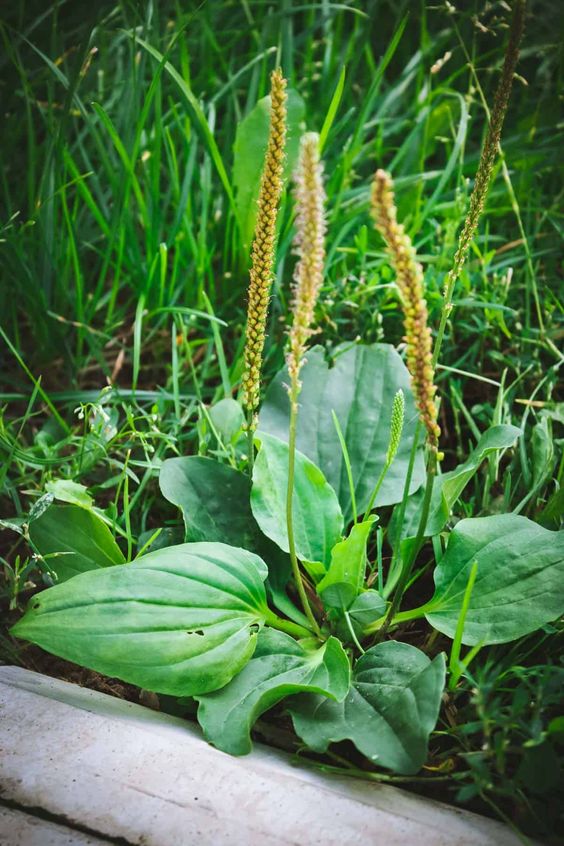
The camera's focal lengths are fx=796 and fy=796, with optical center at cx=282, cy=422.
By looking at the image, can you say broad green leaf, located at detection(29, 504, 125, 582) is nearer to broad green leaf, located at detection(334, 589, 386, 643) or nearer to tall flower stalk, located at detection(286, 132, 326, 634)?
broad green leaf, located at detection(334, 589, 386, 643)

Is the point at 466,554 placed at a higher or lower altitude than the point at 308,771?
higher

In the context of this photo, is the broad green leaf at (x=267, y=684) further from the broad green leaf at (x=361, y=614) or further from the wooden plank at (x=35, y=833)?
the wooden plank at (x=35, y=833)

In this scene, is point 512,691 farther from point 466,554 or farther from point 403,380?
point 403,380

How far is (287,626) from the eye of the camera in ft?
5.31

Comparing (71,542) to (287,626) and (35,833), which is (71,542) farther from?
(35,833)

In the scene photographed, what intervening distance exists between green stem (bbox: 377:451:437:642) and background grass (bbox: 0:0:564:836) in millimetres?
192

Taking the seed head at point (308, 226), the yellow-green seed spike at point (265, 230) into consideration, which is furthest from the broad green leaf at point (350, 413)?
the seed head at point (308, 226)

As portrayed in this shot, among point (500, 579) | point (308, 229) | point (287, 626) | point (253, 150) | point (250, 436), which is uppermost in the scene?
point (308, 229)

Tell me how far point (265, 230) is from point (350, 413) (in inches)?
30.0

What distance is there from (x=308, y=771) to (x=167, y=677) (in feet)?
0.96

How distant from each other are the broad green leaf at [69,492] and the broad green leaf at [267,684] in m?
0.47

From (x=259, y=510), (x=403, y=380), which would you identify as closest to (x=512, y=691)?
(x=259, y=510)

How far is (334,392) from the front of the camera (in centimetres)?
194

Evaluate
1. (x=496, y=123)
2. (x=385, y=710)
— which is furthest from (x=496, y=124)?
(x=385, y=710)
